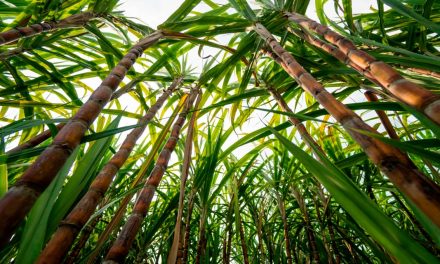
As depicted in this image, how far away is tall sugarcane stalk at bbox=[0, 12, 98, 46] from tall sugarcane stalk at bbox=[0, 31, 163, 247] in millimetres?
739

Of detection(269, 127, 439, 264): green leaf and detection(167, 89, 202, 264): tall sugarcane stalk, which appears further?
detection(167, 89, 202, 264): tall sugarcane stalk

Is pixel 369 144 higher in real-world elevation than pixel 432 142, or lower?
lower

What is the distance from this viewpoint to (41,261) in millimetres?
399

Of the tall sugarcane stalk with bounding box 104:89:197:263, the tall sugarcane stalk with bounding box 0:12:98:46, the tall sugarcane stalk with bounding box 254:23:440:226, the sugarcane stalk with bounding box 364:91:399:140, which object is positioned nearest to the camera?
the tall sugarcane stalk with bounding box 254:23:440:226

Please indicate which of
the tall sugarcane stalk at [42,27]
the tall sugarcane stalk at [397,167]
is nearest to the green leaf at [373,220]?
the tall sugarcane stalk at [397,167]

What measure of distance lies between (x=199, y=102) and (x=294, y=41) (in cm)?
72

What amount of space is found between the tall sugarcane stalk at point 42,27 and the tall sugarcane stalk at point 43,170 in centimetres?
74

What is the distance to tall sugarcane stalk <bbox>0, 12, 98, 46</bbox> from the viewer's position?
106 centimetres

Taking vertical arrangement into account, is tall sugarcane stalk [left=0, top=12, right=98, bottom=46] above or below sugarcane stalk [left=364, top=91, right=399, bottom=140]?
above

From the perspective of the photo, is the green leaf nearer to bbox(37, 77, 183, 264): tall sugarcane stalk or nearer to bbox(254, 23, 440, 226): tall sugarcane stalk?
bbox(254, 23, 440, 226): tall sugarcane stalk

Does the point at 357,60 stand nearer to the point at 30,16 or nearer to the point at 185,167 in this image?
the point at 185,167

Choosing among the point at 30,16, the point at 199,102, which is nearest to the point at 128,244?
the point at 199,102

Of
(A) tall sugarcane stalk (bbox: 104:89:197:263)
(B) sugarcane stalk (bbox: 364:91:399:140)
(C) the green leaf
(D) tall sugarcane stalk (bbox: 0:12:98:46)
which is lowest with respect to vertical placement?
(C) the green leaf

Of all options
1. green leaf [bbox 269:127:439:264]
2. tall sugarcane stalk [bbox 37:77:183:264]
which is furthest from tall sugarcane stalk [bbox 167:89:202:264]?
green leaf [bbox 269:127:439:264]
